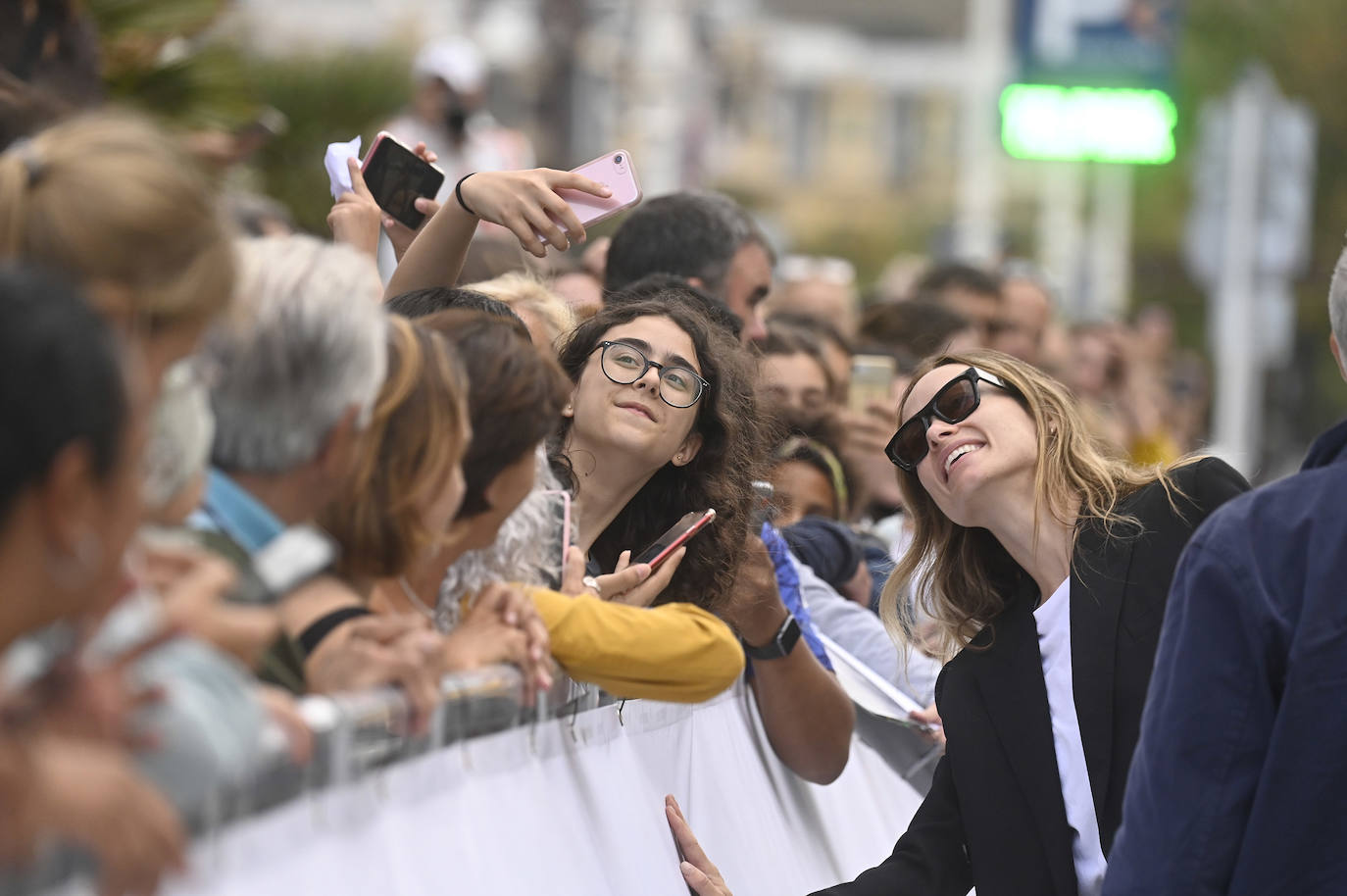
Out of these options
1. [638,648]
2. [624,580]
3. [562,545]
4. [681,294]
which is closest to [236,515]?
[638,648]

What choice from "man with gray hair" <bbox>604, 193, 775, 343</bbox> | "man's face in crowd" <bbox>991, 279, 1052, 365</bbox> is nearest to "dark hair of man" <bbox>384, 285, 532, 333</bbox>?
→ "man with gray hair" <bbox>604, 193, 775, 343</bbox>

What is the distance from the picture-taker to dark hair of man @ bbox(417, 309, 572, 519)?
2.94 metres

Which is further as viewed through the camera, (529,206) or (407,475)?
(529,206)

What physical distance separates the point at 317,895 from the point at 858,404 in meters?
4.43

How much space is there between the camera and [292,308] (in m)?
2.54

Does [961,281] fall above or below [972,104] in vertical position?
above

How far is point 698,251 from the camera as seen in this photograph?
5.54 metres

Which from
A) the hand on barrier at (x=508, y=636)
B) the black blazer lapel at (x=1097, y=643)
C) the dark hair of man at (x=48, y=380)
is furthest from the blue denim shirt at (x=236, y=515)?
the black blazer lapel at (x=1097, y=643)

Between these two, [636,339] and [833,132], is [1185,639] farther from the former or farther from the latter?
[833,132]

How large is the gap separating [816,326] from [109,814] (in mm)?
5376

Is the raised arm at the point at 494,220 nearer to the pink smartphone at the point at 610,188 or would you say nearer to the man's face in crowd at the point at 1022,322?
the pink smartphone at the point at 610,188

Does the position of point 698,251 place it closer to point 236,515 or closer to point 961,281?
point 236,515

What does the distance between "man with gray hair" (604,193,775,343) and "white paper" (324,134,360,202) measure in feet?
4.00

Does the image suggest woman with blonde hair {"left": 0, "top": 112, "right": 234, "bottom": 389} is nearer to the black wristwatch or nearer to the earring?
the earring
